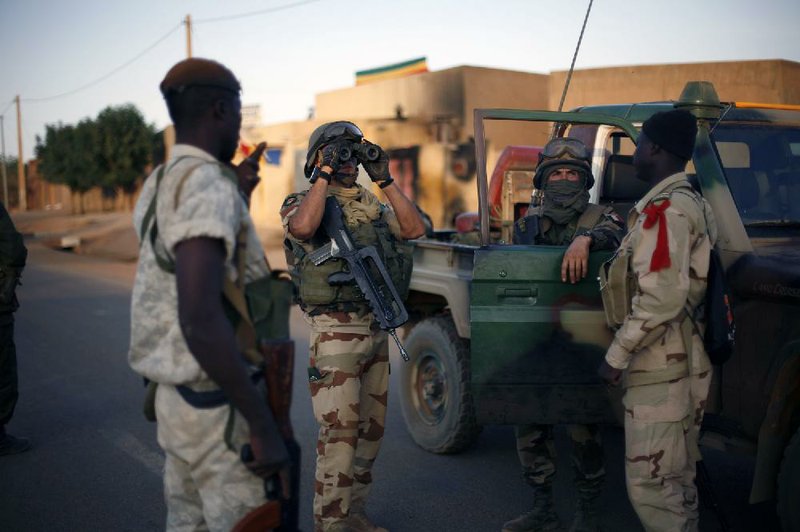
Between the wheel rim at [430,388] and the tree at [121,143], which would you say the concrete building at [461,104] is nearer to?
the wheel rim at [430,388]

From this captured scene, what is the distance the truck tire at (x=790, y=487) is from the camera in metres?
2.83

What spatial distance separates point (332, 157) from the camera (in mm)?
3504

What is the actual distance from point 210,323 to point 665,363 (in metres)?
1.76

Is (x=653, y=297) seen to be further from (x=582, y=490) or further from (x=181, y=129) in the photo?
(x=181, y=129)

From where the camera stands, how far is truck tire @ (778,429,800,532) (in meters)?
2.83

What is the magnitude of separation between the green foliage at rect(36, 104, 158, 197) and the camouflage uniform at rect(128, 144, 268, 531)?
139 ft

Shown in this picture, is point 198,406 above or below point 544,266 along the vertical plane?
below

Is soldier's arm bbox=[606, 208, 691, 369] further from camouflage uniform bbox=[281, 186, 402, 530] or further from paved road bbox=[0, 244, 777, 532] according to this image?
paved road bbox=[0, 244, 777, 532]

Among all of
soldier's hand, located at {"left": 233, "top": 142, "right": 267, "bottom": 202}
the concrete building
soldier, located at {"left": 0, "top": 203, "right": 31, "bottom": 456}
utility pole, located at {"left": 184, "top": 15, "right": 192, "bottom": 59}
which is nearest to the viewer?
Answer: soldier's hand, located at {"left": 233, "top": 142, "right": 267, "bottom": 202}

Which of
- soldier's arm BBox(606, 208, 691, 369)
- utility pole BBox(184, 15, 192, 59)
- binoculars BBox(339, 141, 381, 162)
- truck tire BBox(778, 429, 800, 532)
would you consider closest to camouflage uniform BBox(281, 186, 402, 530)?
binoculars BBox(339, 141, 381, 162)

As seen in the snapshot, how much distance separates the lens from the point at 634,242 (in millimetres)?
2914

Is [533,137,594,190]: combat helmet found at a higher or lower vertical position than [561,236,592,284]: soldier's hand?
higher

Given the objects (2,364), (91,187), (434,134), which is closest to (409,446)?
(2,364)

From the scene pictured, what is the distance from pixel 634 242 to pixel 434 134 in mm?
18318
